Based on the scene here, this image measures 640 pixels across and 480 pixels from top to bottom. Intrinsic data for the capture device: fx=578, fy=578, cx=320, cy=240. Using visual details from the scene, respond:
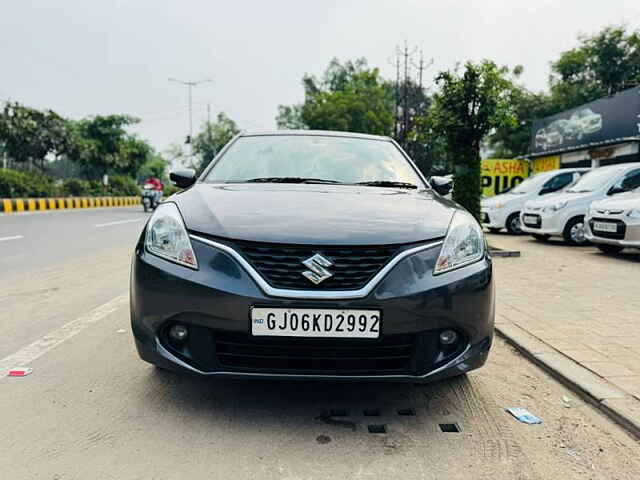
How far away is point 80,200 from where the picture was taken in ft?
89.8

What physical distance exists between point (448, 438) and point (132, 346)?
2205 mm

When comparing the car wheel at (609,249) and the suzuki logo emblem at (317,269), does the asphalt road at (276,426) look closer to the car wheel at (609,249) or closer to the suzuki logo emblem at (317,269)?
the suzuki logo emblem at (317,269)

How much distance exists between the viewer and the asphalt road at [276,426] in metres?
2.23

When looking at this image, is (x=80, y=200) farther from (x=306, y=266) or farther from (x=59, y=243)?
(x=306, y=266)

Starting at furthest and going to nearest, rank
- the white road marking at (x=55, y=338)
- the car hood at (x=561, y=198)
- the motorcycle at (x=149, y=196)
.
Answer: the motorcycle at (x=149, y=196) < the car hood at (x=561, y=198) < the white road marking at (x=55, y=338)

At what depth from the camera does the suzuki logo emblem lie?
7.95ft

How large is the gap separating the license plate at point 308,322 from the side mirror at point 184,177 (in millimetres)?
1573

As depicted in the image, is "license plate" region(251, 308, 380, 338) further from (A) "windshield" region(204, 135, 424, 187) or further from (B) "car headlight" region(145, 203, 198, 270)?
(A) "windshield" region(204, 135, 424, 187)

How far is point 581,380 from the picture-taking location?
126 inches

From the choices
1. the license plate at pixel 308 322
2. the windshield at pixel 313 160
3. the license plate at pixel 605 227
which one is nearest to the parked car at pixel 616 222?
the license plate at pixel 605 227

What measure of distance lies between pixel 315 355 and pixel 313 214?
66cm

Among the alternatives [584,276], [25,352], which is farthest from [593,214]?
[25,352]

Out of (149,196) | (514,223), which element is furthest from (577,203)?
(149,196)

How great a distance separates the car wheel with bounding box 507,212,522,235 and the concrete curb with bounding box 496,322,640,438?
9.86 metres
